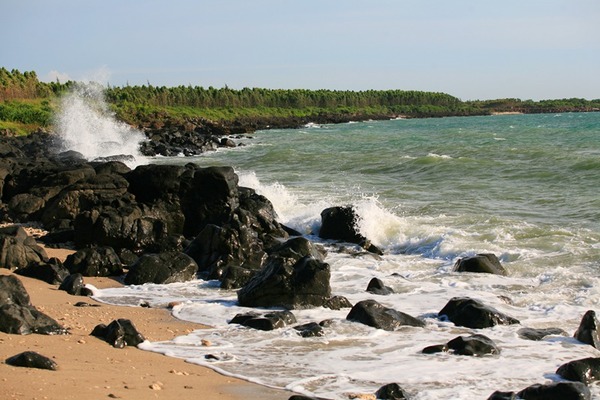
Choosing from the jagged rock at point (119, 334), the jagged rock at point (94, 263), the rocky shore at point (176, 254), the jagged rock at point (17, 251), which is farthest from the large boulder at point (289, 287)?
the jagged rock at point (17, 251)

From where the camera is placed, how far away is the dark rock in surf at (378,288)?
10.3 m

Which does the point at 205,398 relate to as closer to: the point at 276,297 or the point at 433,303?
the point at 276,297

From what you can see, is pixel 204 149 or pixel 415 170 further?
pixel 204 149

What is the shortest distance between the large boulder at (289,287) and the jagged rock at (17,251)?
342cm

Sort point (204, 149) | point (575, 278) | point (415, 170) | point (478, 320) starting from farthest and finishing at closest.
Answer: point (204, 149) < point (415, 170) < point (575, 278) < point (478, 320)

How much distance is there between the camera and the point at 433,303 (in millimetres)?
9773

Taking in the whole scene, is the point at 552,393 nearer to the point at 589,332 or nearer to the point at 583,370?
the point at 583,370

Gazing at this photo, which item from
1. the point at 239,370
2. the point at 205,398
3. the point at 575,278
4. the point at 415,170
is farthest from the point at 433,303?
the point at 415,170

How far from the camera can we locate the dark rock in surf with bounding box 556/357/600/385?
6.68m

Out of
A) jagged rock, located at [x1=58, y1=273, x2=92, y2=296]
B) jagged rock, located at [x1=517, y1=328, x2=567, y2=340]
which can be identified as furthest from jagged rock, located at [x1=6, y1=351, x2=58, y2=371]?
jagged rock, located at [x1=517, y1=328, x2=567, y2=340]

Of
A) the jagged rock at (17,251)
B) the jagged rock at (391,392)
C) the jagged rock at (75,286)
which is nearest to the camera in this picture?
the jagged rock at (391,392)

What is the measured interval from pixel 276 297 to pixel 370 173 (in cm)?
1783

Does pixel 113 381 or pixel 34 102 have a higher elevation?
pixel 34 102

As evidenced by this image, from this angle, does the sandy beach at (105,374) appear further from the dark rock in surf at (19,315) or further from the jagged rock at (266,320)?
the jagged rock at (266,320)
